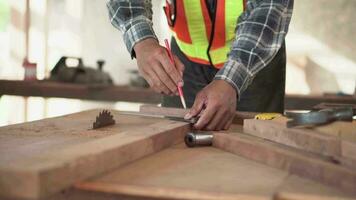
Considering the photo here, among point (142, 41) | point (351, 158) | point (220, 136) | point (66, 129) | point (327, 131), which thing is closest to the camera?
point (351, 158)

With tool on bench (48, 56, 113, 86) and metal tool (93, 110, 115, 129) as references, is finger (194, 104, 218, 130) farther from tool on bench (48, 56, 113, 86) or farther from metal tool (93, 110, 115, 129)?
tool on bench (48, 56, 113, 86)

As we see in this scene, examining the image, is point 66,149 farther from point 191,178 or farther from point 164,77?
point 164,77

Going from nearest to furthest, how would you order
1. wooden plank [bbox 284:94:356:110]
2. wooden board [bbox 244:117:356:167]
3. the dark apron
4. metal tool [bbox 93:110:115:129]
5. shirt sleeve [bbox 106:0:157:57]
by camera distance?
wooden board [bbox 244:117:356:167] → metal tool [bbox 93:110:115:129] → shirt sleeve [bbox 106:0:157:57] → the dark apron → wooden plank [bbox 284:94:356:110]

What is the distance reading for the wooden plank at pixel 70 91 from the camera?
3.12 metres

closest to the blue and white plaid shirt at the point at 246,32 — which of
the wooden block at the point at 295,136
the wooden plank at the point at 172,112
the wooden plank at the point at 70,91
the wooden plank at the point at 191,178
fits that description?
the wooden plank at the point at 172,112

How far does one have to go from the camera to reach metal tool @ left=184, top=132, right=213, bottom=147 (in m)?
1.24

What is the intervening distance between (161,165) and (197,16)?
1094 millimetres

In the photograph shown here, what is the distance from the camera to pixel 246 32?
1.68m

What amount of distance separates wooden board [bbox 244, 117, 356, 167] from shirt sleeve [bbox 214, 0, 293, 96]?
0.33 meters

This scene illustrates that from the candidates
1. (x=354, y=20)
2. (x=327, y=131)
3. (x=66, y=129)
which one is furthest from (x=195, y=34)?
(x=354, y=20)

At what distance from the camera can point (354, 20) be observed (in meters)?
4.05

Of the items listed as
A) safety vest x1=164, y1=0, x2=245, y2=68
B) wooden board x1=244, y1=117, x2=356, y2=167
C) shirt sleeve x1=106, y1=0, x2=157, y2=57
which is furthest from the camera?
safety vest x1=164, y1=0, x2=245, y2=68

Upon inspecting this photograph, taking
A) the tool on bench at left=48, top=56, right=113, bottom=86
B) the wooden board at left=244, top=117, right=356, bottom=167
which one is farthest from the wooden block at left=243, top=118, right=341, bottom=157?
the tool on bench at left=48, top=56, right=113, bottom=86

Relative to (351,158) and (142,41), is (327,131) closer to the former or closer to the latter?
(351,158)
